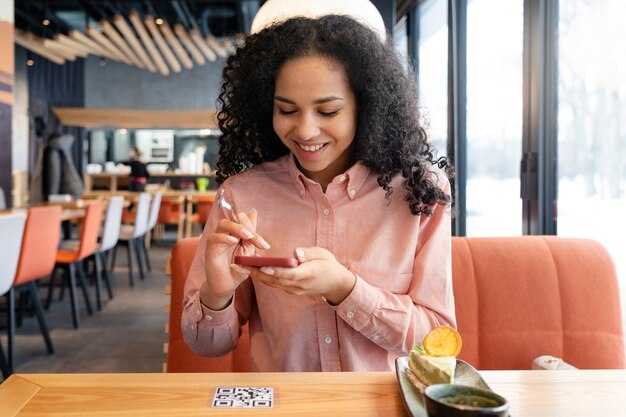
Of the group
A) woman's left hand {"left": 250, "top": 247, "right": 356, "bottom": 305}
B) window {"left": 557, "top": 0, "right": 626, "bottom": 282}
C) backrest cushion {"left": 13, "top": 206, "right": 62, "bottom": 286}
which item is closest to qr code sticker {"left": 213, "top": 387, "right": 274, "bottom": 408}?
woman's left hand {"left": 250, "top": 247, "right": 356, "bottom": 305}

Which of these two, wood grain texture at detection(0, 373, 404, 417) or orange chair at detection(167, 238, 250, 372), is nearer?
wood grain texture at detection(0, 373, 404, 417)

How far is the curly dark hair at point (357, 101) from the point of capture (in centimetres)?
139

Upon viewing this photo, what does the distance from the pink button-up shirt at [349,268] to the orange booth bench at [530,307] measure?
0.42 metres

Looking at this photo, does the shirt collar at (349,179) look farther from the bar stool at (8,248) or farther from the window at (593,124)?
the bar stool at (8,248)

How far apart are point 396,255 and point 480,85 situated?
2.23m

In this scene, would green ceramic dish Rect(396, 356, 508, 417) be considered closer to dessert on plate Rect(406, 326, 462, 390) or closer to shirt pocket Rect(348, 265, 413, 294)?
dessert on plate Rect(406, 326, 462, 390)

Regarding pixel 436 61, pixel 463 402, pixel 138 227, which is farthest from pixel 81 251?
pixel 463 402

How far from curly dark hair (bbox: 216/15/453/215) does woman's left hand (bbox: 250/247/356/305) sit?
31 cm

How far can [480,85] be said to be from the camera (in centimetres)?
331

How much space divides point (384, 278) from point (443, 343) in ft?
1.28

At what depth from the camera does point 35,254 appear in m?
3.54

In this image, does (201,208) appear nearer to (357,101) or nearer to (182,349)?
(182,349)

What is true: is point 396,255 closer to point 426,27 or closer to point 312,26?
point 312,26

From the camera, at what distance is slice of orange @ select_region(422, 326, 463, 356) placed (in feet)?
3.15
